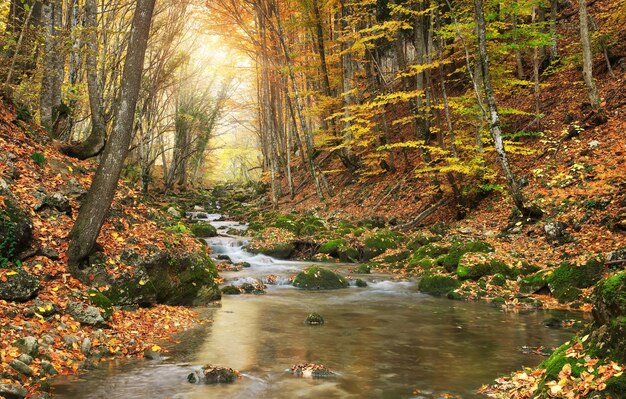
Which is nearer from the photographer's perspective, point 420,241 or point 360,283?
point 360,283

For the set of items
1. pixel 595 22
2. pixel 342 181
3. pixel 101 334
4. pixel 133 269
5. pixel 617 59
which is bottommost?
pixel 101 334

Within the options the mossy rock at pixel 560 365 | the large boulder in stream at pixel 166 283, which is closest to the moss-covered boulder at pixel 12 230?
the large boulder in stream at pixel 166 283

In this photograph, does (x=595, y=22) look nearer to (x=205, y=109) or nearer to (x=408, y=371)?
(x=408, y=371)

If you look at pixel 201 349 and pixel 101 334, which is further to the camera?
pixel 201 349

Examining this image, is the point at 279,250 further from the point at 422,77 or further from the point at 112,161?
the point at 112,161

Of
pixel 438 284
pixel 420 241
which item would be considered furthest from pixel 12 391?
pixel 420 241

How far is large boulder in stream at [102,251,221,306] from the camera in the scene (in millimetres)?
8570

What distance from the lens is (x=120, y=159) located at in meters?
8.24

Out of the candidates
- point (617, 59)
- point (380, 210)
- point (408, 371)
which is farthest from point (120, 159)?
point (617, 59)

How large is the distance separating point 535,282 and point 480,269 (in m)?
1.58

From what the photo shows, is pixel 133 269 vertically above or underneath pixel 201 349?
above

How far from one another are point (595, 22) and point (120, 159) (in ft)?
66.5

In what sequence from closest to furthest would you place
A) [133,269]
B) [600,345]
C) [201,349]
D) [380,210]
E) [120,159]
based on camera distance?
[600,345]
[201,349]
[120,159]
[133,269]
[380,210]

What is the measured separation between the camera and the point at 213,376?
6.18 m
